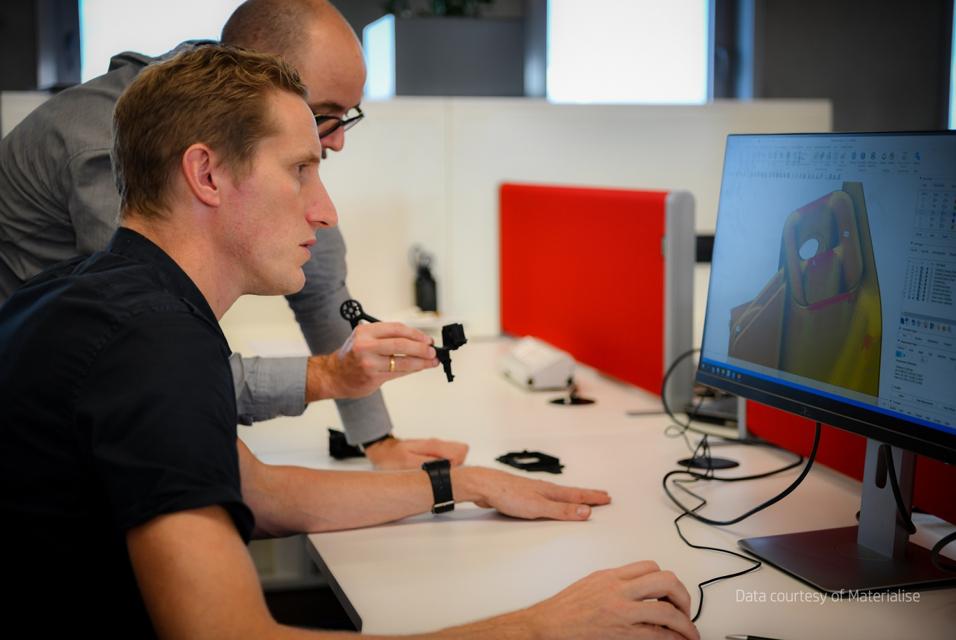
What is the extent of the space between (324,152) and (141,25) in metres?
4.02

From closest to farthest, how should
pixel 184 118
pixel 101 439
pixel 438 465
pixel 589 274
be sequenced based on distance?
1. pixel 101 439
2. pixel 184 118
3. pixel 438 465
4. pixel 589 274

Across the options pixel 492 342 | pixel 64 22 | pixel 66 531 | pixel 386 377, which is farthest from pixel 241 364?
pixel 64 22

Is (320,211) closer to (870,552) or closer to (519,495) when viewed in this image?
(519,495)

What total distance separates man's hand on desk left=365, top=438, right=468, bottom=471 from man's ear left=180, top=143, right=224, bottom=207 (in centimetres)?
77

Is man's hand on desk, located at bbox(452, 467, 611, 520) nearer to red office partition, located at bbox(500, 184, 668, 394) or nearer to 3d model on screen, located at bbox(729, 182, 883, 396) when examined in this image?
3d model on screen, located at bbox(729, 182, 883, 396)

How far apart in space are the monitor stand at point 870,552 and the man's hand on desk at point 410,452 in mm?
556

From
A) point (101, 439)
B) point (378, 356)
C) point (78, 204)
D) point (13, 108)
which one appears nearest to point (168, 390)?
point (101, 439)

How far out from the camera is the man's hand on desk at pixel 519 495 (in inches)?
56.4

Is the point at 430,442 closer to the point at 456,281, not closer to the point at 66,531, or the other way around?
the point at 66,531

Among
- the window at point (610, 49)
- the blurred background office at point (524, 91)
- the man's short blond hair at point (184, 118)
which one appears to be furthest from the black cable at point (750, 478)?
the window at point (610, 49)

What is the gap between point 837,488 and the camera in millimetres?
1547

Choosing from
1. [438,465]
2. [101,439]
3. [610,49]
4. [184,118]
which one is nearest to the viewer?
[101,439]

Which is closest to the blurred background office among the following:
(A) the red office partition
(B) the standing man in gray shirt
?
(A) the red office partition

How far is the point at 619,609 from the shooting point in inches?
40.9
